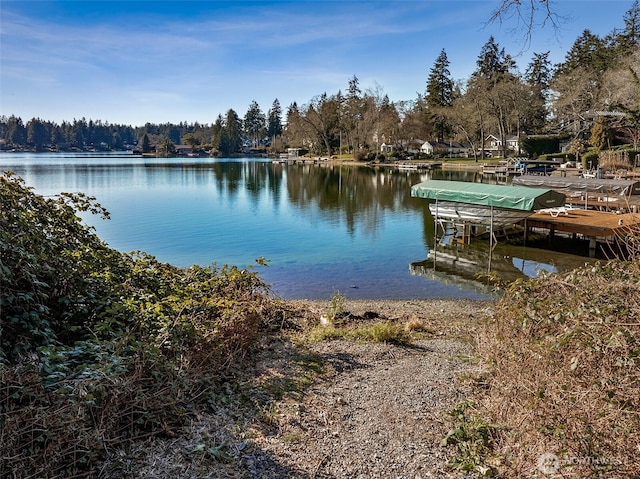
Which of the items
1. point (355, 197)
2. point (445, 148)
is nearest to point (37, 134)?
point (445, 148)

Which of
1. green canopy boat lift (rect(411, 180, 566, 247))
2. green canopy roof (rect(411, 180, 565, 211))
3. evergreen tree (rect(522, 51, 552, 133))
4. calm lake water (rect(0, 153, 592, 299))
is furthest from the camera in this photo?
evergreen tree (rect(522, 51, 552, 133))

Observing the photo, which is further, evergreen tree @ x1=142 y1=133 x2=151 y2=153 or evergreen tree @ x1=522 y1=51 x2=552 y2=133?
evergreen tree @ x1=142 y1=133 x2=151 y2=153

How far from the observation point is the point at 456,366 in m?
6.13

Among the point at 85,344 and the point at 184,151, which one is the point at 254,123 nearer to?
the point at 184,151

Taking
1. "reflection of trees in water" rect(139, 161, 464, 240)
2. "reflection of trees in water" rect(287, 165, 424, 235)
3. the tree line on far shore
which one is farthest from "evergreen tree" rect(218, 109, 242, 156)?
"reflection of trees in water" rect(287, 165, 424, 235)

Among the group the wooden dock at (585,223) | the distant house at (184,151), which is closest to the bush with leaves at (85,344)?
the wooden dock at (585,223)

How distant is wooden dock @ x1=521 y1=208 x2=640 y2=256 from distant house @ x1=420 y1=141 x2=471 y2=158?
2312 inches

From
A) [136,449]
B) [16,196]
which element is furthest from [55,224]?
[136,449]

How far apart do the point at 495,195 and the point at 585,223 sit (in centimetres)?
357

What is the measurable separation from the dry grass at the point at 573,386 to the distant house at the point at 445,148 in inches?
2946

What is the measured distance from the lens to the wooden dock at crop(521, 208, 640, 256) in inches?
645

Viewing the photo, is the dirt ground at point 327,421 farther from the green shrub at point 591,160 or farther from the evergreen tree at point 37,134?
the evergreen tree at point 37,134

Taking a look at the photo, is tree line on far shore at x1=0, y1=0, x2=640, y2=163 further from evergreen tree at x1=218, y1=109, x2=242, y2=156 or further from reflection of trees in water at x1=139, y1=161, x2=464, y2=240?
reflection of trees in water at x1=139, y1=161, x2=464, y2=240

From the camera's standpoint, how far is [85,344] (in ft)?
14.4
